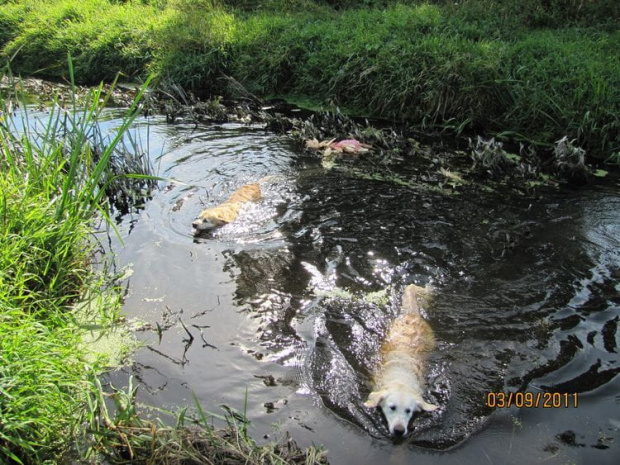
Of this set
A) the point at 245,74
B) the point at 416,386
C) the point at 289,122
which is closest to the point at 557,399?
the point at 416,386

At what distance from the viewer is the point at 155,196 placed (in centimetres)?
714

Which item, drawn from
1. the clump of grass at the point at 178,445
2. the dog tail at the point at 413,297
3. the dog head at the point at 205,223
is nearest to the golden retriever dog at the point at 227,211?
the dog head at the point at 205,223

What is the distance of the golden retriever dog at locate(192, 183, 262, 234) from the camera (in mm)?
5927

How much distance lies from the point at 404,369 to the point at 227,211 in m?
3.26

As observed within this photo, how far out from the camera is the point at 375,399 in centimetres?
349

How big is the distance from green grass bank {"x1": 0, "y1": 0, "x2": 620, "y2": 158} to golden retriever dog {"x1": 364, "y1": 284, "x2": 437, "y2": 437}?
5559 mm

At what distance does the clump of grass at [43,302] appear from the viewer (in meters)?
2.85

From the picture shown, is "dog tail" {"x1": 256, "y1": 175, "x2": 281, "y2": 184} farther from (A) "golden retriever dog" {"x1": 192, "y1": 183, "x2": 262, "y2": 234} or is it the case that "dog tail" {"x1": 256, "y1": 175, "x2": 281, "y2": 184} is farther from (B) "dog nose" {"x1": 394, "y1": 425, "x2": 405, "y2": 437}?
(B) "dog nose" {"x1": 394, "y1": 425, "x2": 405, "y2": 437}

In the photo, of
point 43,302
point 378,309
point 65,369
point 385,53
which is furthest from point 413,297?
point 385,53

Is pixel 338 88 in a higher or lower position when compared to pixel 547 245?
higher

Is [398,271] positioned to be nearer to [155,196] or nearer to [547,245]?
[547,245]

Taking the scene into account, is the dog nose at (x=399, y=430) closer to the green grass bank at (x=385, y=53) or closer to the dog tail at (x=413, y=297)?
the dog tail at (x=413, y=297)

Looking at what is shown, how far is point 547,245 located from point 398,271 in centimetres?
183
